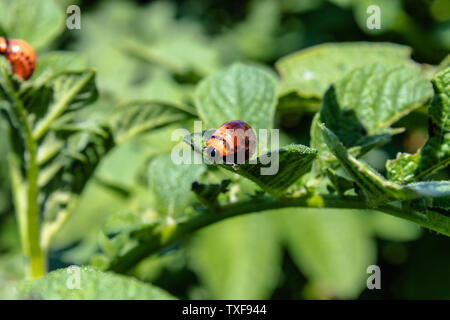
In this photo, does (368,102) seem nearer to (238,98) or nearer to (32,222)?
(238,98)

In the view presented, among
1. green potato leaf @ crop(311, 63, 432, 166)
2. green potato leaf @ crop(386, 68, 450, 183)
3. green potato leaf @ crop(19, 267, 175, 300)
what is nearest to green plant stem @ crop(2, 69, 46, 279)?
green potato leaf @ crop(19, 267, 175, 300)

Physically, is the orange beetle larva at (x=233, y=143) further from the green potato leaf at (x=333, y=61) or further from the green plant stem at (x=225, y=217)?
the green potato leaf at (x=333, y=61)

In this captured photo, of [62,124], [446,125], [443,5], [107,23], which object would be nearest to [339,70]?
[446,125]

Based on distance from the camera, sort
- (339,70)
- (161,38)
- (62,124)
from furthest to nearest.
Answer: (161,38)
(339,70)
(62,124)

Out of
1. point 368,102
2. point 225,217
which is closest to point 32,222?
point 225,217

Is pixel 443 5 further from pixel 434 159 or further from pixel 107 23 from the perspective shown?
pixel 107 23

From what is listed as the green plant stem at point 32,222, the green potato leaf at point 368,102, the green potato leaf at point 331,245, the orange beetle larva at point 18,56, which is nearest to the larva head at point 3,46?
the orange beetle larva at point 18,56
